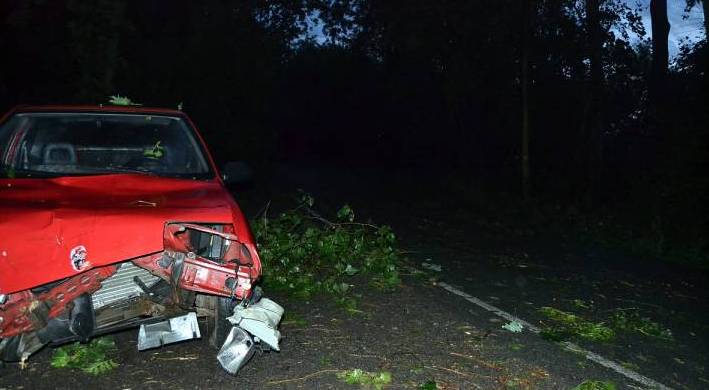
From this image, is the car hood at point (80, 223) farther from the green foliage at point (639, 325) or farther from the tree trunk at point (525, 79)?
the tree trunk at point (525, 79)

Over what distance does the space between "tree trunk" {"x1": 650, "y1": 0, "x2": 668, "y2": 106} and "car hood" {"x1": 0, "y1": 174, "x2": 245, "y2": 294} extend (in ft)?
58.4

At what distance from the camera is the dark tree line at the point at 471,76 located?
1277 cm

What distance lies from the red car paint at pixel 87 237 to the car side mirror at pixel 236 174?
103cm

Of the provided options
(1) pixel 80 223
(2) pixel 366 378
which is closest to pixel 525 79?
(2) pixel 366 378

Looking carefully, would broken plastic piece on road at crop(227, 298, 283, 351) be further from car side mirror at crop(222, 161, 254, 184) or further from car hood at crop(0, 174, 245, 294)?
car side mirror at crop(222, 161, 254, 184)

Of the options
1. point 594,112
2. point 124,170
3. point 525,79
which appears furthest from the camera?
point 594,112

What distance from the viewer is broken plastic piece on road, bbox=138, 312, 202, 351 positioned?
14.5 feet

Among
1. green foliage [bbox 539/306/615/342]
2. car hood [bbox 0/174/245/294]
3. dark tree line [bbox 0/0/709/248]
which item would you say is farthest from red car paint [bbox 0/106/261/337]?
dark tree line [bbox 0/0/709/248]

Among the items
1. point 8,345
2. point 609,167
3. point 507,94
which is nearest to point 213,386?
point 8,345

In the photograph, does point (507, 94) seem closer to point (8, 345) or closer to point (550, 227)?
point (550, 227)

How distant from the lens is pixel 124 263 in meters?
4.49

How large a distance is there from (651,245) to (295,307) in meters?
8.82

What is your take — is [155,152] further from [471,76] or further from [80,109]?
[471,76]

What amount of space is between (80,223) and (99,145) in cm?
201
